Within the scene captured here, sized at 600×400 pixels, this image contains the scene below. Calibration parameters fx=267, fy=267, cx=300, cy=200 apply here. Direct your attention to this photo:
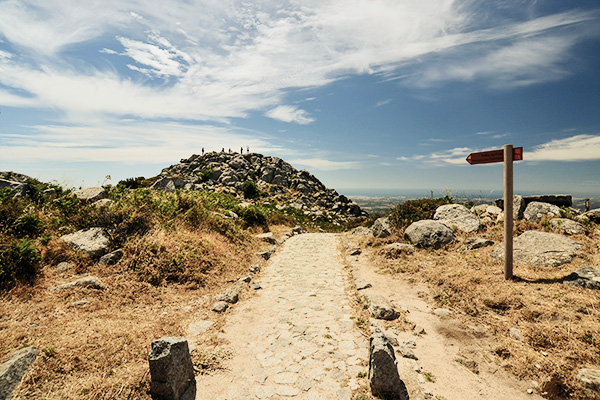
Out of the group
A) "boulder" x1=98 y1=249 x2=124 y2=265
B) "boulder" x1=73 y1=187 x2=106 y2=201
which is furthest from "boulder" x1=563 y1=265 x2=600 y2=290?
"boulder" x1=73 y1=187 x2=106 y2=201

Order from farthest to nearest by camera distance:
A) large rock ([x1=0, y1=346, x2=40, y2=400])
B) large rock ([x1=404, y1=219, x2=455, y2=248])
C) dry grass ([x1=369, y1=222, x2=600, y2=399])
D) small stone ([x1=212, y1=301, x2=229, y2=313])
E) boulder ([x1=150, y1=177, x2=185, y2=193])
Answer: boulder ([x1=150, y1=177, x2=185, y2=193]) < large rock ([x1=404, y1=219, x2=455, y2=248]) < small stone ([x1=212, y1=301, x2=229, y2=313]) < dry grass ([x1=369, y1=222, x2=600, y2=399]) < large rock ([x1=0, y1=346, x2=40, y2=400])

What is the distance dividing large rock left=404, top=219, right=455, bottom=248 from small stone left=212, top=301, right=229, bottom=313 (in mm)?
9296

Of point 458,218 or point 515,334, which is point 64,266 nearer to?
point 515,334

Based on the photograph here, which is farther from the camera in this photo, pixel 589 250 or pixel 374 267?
pixel 374 267

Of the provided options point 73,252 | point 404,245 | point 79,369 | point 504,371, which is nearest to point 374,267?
point 404,245

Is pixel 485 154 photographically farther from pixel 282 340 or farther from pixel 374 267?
pixel 282 340

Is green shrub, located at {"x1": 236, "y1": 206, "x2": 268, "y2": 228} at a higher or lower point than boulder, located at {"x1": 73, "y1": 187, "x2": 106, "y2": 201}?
lower

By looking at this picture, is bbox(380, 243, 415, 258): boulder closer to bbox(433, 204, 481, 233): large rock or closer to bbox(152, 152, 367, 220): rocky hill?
bbox(433, 204, 481, 233): large rock

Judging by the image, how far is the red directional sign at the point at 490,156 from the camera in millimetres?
8203

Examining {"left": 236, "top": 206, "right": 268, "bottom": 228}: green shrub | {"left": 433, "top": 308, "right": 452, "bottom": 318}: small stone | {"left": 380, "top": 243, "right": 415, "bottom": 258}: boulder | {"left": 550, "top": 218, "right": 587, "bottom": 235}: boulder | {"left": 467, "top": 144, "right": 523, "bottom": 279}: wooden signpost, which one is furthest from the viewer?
{"left": 236, "top": 206, "right": 268, "bottom": 228}: green shrub

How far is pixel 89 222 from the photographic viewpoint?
9.72m

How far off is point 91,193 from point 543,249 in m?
17.9

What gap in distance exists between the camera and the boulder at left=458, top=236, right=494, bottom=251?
10.9 metres

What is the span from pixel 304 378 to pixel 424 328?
134 inches
